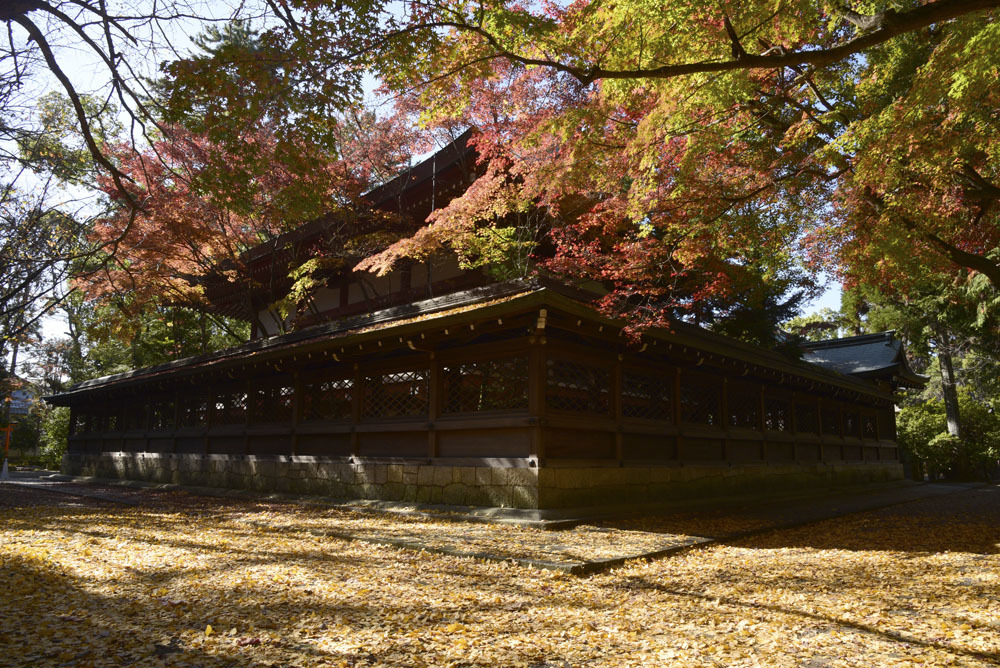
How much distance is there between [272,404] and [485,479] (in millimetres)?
6344

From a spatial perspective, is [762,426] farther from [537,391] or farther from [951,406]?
[951,406]

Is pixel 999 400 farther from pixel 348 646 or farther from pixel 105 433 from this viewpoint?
pixel 105 433

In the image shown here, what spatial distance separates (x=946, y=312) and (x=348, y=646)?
2357 cm

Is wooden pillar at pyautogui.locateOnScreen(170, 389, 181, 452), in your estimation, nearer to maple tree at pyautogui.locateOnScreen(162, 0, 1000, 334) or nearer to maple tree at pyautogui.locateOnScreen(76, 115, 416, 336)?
maple tree at pyautogui.locateOnScreen(76, 115, 416, 336)

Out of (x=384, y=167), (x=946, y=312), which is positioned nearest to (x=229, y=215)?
(x=384, y=167)

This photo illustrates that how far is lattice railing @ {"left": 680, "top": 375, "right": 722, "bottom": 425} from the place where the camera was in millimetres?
11414

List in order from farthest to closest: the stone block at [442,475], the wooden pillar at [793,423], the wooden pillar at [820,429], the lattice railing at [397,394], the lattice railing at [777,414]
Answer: the wooden pillar at [820,429] → the wooden pillar at [793,423] → the lattice railing at [777,414] → the lattice railing at [397,394] → the stone block at [442,475]

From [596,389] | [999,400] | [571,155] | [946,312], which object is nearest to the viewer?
[571,155]

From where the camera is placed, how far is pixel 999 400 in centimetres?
2377

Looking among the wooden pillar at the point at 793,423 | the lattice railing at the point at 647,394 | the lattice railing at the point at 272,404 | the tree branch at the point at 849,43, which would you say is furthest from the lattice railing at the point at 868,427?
the lattice railing at the point at 272,404

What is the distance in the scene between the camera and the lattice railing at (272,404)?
42.0ft

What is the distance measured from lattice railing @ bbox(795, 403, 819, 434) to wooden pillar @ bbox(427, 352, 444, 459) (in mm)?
9649

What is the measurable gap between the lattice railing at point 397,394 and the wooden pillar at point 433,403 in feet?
0.92

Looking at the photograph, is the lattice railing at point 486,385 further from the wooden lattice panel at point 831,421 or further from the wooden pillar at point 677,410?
the wooden lattice panel at point 831,421
